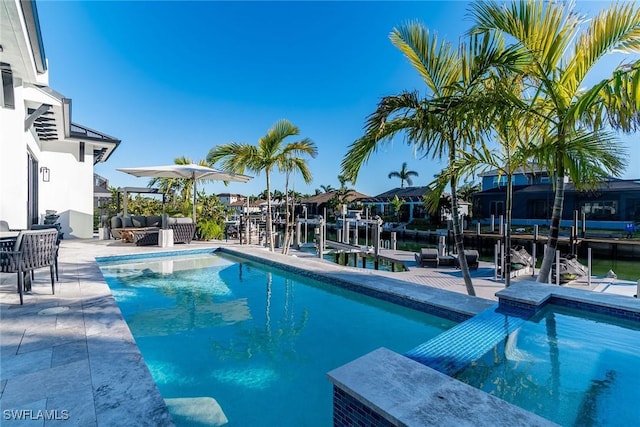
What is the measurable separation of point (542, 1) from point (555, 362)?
13.9 feet

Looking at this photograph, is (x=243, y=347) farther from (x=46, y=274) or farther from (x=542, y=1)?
(x=542, y=1)

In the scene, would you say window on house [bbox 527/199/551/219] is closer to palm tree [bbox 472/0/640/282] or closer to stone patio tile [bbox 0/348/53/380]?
palm tree [bbox 472/0/640/282]

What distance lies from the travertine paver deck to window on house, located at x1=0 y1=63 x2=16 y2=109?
3.54 meters

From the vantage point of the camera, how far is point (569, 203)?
80.7 ft

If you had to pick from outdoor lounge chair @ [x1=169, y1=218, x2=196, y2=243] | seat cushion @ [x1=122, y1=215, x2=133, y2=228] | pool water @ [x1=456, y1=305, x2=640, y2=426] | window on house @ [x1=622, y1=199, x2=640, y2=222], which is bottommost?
pool water @ [x1=456, y1=305, x2=640, y2=426]

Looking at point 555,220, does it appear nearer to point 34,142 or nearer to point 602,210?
point 34,142

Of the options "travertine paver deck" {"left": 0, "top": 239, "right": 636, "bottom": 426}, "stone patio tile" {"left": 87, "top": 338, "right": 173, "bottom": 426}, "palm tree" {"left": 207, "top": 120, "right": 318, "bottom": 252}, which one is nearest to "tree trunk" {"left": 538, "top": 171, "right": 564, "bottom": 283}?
"travertine paver deck" {"left": 0, "top": 239, "right": 636, "bottom": 426}

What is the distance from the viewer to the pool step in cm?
270

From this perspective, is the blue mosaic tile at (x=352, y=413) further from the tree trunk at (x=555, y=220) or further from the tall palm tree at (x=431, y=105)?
the tree trunk at (x=555, y=220)

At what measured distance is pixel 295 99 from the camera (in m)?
20.0

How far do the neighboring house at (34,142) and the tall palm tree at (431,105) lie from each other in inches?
187

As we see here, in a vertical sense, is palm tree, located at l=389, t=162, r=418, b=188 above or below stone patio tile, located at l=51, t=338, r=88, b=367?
above

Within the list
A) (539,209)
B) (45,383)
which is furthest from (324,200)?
(45,383)

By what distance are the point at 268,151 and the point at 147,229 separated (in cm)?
563
